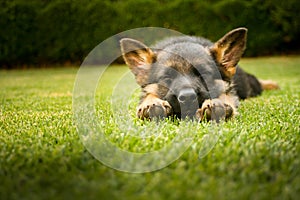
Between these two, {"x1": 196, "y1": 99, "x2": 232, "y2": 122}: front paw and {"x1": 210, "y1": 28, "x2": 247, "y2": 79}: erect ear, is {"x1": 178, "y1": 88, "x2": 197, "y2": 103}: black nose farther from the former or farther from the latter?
{"x1": 210, "y1": 28, "x2": 247, "y2": 79}: erect ear

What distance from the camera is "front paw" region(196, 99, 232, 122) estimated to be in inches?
124

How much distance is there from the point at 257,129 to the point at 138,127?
0.98m

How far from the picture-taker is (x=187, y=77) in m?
3.57

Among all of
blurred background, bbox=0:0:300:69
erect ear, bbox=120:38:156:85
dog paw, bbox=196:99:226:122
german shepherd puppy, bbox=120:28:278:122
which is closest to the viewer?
dog paw, bbox=196:99:226:122

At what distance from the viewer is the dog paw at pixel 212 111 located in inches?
124

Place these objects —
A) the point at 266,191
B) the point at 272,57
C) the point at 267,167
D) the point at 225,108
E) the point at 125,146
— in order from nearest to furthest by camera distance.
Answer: the point at 266,191
the point at 267,167
the point at 125,146
the point at 225,108
the point at 272,57

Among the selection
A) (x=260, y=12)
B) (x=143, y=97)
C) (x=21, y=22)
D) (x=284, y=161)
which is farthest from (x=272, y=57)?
(x=284, y=161)

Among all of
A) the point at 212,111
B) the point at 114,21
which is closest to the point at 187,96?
the point at 212,111

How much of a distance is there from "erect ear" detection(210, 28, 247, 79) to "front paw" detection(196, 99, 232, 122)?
87cm

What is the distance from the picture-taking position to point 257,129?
2852mm

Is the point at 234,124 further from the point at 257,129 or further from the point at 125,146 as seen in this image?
the point at 125,146

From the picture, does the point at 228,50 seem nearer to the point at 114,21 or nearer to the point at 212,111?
the point at 212,111

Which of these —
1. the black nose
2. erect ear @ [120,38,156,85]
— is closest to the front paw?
the black nose

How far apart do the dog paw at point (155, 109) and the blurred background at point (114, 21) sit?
1384 centimetres
